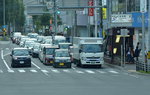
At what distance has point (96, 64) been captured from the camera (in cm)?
4566

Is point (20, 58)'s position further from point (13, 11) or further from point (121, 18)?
point (13, 11)

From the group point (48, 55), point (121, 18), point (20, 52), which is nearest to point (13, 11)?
point (48, 55)

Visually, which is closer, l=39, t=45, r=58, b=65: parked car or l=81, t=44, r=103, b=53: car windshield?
l=81, t=44, r=103, b=53: car windshield

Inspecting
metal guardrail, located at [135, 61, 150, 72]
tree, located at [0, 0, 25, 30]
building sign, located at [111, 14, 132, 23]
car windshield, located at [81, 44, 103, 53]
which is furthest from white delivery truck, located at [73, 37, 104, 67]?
tree, located at [0, 0, 25, 30]

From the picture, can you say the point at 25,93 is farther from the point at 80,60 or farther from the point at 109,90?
the point at 80,60

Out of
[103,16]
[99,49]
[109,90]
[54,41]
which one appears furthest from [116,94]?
[103,16]

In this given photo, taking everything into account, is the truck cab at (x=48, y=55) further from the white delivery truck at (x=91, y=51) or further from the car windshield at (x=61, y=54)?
the white delivery truck at (x=91, y=51)

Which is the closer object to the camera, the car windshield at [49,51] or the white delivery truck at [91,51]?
the white delivery truck at [91,51]

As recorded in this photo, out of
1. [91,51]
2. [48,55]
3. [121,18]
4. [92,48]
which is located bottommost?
[48,55]

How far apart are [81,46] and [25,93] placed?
23.0 meters

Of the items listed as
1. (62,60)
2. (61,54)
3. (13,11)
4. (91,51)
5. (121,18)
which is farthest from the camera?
(13,11)

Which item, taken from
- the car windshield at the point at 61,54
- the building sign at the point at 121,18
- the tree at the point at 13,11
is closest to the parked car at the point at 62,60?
the car windshield at the point at 61,54

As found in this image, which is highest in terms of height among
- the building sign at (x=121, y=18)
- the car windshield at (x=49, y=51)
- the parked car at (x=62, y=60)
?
the building sign at (x=121, y=18)

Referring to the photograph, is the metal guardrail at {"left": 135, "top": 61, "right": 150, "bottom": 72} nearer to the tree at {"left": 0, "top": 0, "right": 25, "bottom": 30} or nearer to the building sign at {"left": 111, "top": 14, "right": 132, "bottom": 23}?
the building sign at {"left": 111, "top": 14, "right": 132, "bottom": 23}
